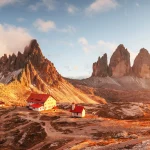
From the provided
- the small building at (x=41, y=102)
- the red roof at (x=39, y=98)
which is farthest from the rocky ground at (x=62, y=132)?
the red roof at (x=39, y=98)

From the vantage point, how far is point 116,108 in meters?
142

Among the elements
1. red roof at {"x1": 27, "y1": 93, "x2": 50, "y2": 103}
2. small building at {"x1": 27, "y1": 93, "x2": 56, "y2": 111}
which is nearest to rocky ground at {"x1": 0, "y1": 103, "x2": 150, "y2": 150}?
small building at {"x1": 27, "y1": 93, "x2": 56, "y2": 111}

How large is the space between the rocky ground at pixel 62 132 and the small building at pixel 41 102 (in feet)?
13.7

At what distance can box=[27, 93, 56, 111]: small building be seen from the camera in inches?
4669

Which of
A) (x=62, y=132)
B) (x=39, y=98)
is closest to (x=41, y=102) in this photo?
(x=39, y=98)

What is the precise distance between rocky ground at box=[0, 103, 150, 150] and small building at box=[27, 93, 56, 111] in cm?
417

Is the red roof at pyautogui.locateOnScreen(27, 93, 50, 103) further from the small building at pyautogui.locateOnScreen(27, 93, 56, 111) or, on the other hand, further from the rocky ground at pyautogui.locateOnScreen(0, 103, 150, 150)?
the rocky ground at pyautogui.locateOnScreen(0, 103, 150, 150)

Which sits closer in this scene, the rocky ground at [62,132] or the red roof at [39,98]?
the rocky ground at [62,132]

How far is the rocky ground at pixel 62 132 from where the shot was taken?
64531 mm

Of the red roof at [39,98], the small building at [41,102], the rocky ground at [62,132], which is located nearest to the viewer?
the rocky ground at [62,132]

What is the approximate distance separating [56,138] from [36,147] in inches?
283

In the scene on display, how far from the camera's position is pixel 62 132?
82562 millimetres

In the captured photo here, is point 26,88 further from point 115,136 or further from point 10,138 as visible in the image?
point 115,136

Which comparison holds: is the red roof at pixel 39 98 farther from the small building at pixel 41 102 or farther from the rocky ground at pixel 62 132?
the rocky ground at pixel 62 132
